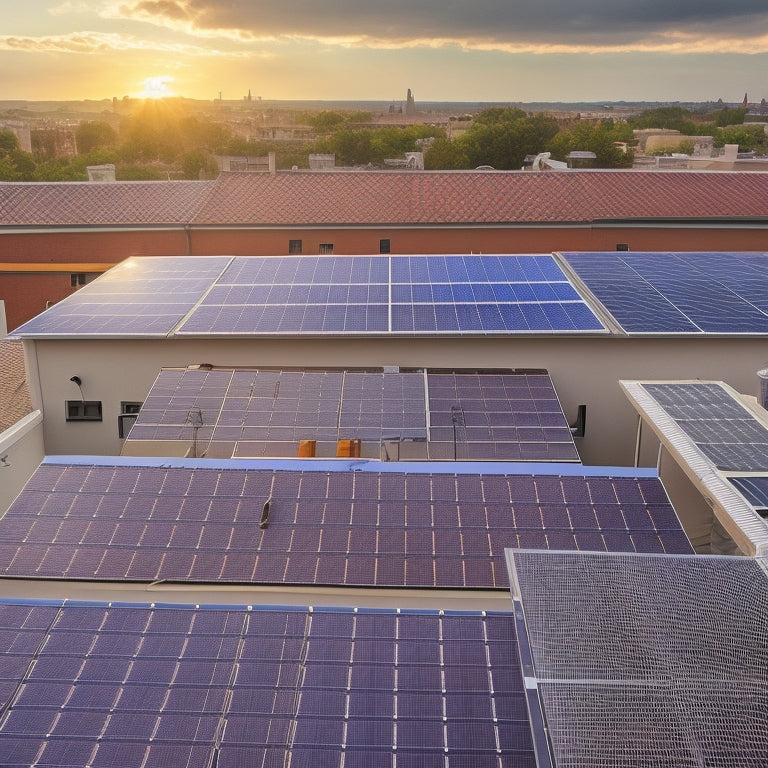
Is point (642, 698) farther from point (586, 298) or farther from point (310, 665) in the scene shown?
point (586, 298)

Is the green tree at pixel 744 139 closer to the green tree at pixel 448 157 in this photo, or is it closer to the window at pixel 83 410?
the green tree at pixel 448 157

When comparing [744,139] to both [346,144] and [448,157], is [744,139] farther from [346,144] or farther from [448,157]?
[346,144]

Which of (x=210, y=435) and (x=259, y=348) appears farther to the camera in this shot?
(x=259, y=348)

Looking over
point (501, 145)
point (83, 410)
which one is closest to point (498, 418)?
point (83, 410)

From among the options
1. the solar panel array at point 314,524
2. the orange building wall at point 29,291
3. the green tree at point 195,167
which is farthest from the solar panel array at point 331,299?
the green tree at point 195,167

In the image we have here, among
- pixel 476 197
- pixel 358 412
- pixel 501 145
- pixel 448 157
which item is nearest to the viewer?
pixel 358 412

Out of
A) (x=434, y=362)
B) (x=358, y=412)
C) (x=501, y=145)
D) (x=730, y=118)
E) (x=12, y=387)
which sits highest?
(x=730, y=118)

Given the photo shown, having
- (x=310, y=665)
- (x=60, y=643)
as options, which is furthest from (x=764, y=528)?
(x=60, y=643)
